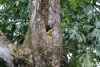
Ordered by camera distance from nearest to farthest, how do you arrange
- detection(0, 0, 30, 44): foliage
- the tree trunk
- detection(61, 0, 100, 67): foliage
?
the tree trunk
detection(61, 0, 100, 67): foliage
detection(0, 0, 30, 44): foliage

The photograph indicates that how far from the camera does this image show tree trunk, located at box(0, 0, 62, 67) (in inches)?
66.1

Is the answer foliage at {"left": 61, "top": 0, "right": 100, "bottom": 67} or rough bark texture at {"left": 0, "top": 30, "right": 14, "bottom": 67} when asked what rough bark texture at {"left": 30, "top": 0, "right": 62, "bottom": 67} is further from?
foliage at {"left": 61, "top": 0, "right": 100, "bottom": 67}

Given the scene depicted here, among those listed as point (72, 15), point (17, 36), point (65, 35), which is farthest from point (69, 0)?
point (17, 36)

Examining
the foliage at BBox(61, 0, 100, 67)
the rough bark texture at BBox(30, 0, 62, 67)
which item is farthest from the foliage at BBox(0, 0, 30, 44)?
the rough bark texture at BBox(30, 0, 62, 67)

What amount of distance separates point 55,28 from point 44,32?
0.10 meters

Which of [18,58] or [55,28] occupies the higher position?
[55,28]

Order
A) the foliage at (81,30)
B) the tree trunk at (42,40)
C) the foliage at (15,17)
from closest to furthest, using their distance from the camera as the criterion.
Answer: the tree trunk at (42,40) → the foliage at (81,30) → the foliage at (15,17)

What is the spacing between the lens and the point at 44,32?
5.68 feet

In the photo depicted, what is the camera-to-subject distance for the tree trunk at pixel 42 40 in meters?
1.68

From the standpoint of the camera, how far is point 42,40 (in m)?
1.71

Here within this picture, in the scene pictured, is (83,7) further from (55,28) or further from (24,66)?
(24,66)

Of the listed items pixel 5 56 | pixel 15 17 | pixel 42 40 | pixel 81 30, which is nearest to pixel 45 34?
pixel 42 40

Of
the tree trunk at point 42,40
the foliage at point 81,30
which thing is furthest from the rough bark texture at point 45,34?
the foliage at point 81,30

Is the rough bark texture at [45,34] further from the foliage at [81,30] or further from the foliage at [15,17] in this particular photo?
the foliage at [15,17]
